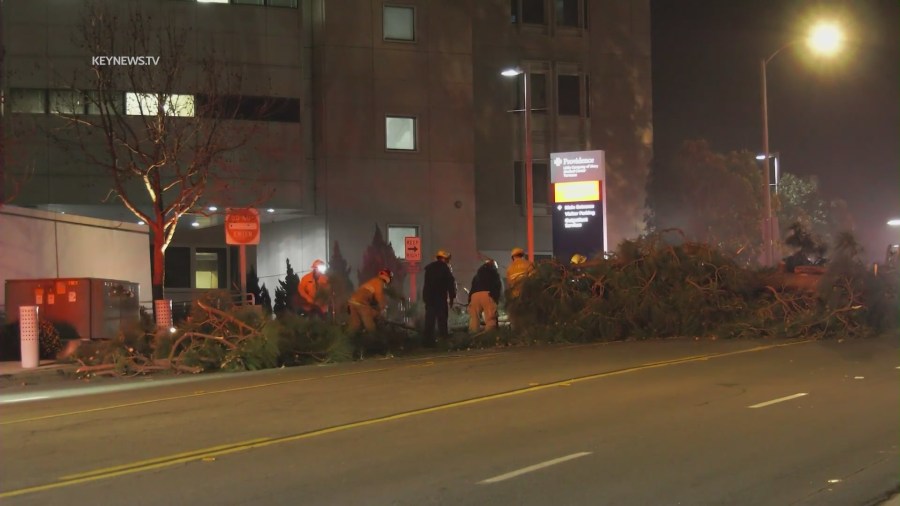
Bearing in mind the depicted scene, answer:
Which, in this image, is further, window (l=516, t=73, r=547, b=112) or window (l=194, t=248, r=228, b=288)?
window (l=194, t=248, r=228, b=288)

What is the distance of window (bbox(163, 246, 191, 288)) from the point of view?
43.3 meters

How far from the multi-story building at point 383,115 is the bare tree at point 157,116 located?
603mm

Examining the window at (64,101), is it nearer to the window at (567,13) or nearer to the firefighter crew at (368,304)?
the firefighter crew at (368,304)

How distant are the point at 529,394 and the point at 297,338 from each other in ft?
23.8

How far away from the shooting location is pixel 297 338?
1897cm

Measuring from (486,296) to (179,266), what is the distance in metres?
25.2

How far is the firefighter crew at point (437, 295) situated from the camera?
20.8 meters

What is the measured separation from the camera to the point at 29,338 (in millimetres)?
19031

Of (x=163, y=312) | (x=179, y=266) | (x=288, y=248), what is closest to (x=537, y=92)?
(x=288, y=248)

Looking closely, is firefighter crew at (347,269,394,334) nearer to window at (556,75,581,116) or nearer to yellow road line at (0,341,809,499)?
yellow road line at (0,341,809,499)

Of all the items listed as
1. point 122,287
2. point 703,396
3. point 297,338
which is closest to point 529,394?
point 703,396

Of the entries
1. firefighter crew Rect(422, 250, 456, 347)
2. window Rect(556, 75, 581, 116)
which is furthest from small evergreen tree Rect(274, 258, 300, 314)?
firefighter crew Rect(422, 250, 456, 347)

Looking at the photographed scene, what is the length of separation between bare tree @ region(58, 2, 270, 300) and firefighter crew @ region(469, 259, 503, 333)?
26.0ft

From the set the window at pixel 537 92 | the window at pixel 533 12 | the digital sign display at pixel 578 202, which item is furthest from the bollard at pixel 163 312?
the window at pixel 533 12
